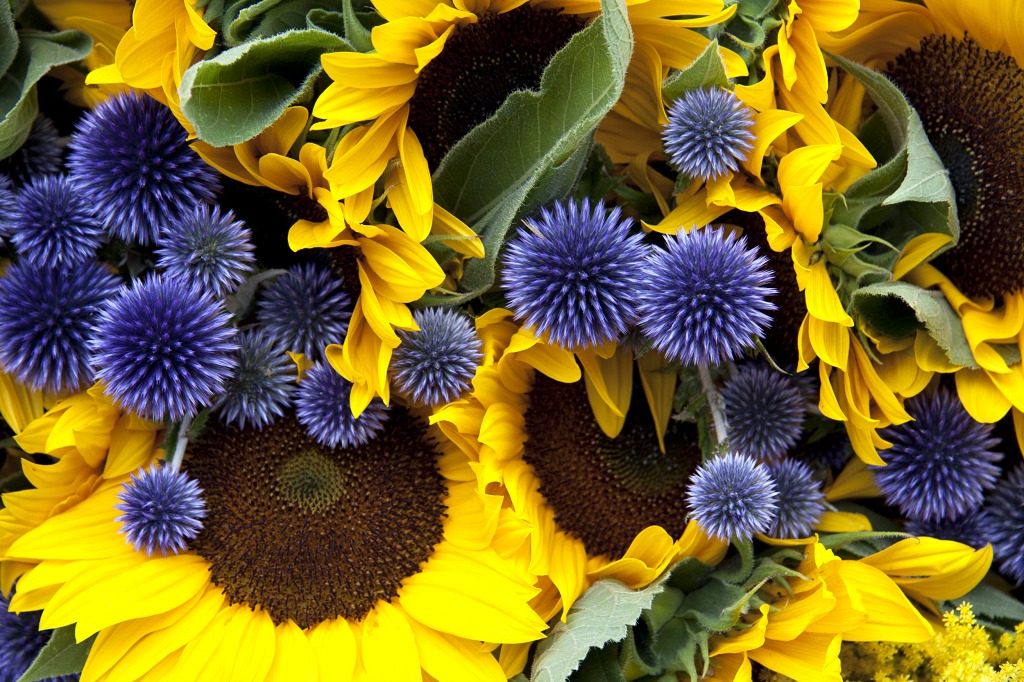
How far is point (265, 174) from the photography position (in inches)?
31.9

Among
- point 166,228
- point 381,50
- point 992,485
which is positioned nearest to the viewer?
point 381,50

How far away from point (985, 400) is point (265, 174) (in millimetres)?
687

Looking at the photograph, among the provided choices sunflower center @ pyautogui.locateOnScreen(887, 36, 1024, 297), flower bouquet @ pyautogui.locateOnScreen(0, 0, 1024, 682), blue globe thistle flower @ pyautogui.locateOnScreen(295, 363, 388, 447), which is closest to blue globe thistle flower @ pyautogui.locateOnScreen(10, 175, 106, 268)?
flower bouquet @ pyautogui.locateOnScreen(0, 0, 1024, 682)

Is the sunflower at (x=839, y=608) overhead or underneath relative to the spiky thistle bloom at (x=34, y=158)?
underneath

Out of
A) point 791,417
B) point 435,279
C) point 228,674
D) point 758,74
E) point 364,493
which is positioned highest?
point 758,74

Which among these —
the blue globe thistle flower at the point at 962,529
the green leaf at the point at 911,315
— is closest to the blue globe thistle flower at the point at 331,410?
the green leaf at the point at 911,315

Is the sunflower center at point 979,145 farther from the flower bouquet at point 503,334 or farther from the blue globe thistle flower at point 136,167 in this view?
the blue globe thistle flower at point 136,167

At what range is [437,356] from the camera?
0.82 meters

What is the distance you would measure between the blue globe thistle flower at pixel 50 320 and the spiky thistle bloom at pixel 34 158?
11 centimetres

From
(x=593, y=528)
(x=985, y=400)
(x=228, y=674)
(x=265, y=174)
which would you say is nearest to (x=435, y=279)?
(x=265, y=174)

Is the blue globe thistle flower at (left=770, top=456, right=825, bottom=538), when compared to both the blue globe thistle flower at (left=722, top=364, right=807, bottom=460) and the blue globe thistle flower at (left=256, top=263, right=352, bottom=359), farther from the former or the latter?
the blue globe thistle flower at (left=256, top=263, right=352, bottom=359)

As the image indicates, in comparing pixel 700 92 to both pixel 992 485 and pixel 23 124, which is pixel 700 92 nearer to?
pixel 992 485

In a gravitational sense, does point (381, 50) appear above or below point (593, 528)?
above

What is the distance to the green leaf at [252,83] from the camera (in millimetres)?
725
